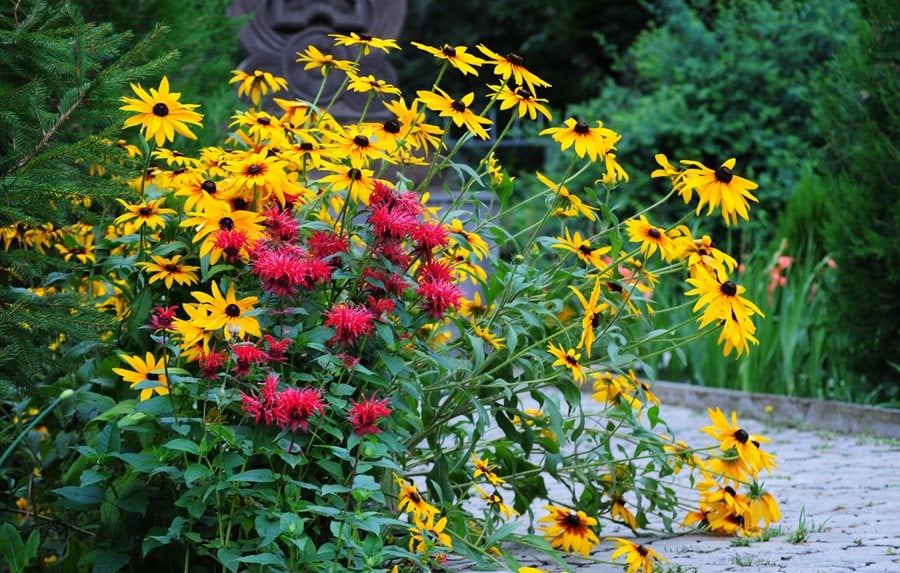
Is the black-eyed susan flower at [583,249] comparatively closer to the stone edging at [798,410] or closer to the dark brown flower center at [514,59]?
Answer: the dark brown flower center at [514,59]

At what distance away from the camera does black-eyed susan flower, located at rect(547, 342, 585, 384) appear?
284 cm

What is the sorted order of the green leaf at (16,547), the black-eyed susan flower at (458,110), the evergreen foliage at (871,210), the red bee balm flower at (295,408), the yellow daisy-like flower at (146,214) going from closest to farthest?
the red bee balm flower at (295,408) → the green leaf at (16,547) → the black-eyed susan flower at (458,110) → the yellow daisy-like flower at (146,214) → the evergreen foliage at (871,210)

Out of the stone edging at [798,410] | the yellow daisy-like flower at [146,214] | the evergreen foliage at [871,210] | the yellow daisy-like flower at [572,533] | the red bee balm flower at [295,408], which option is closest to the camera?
the red bee balm flower at [295,408]

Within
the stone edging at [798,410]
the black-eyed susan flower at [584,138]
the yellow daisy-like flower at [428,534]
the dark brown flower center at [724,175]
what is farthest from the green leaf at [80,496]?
the stone edging at [798,410]

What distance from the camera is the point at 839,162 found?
6242 millimetres

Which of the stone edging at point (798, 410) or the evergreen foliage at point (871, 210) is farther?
the evergreen foliage at point (871, 210)

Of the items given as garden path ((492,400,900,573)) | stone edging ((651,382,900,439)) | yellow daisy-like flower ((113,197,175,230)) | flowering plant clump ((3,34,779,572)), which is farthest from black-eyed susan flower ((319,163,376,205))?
stone edging ((651,382,900,439))

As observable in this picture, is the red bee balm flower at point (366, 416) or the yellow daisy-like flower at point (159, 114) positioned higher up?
the yellow daisy-like flower at point (159, 114)

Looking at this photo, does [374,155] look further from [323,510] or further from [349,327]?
[323,510]

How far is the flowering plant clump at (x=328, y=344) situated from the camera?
251cm

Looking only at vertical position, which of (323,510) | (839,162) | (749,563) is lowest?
(749,563)

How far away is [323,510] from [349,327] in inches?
15.3

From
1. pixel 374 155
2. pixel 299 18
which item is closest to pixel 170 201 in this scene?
pixel 374 155

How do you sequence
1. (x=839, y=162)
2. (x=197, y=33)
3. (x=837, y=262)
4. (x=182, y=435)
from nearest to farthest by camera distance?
(x=182, y=435) → (x=197, y=33) → (x=837, y=262) → (x=839, y=162)
